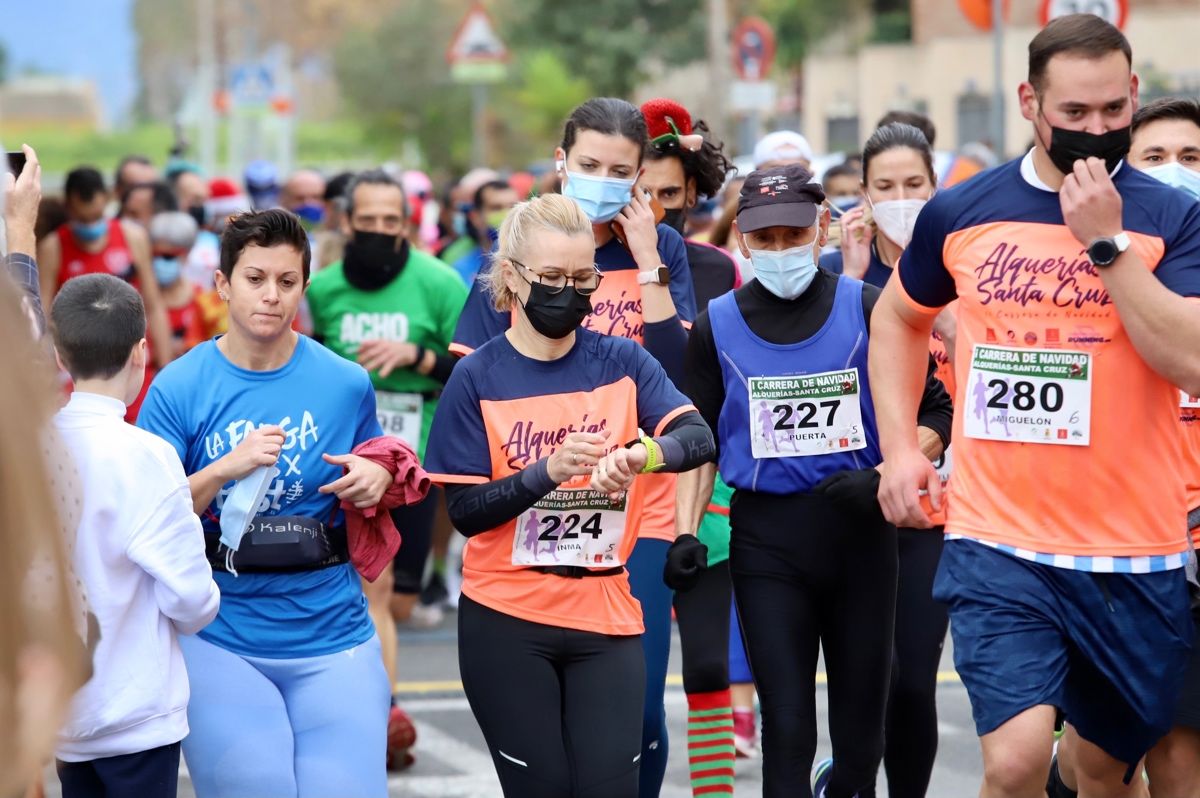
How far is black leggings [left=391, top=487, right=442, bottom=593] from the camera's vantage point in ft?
26.4

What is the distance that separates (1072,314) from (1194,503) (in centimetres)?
102

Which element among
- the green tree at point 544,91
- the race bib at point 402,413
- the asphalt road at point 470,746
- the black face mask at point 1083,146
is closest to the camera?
the black face mask at point 1083,146

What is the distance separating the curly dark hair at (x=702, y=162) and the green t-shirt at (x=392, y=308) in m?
2.11

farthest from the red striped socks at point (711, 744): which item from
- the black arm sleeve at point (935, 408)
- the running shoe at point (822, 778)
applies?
the black arm sleeve at point (935, 408)

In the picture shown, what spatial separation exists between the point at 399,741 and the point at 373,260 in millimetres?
2242

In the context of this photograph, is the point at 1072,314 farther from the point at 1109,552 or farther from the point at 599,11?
the point at 599,11

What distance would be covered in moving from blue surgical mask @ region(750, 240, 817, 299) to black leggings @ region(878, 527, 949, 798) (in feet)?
3.31

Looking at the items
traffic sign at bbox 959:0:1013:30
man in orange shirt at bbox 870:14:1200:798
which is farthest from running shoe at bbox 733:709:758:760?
traffic sign at bbox 959:0:1013:30

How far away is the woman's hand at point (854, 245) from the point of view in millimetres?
6613

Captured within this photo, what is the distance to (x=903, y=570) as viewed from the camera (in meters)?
5.83

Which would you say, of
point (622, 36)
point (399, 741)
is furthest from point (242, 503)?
point (622, 36)

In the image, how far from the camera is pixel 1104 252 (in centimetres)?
422

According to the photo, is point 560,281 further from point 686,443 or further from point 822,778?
point 822,778

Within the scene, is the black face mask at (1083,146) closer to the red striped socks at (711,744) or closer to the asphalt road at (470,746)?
the red striped socks at (711,744)
